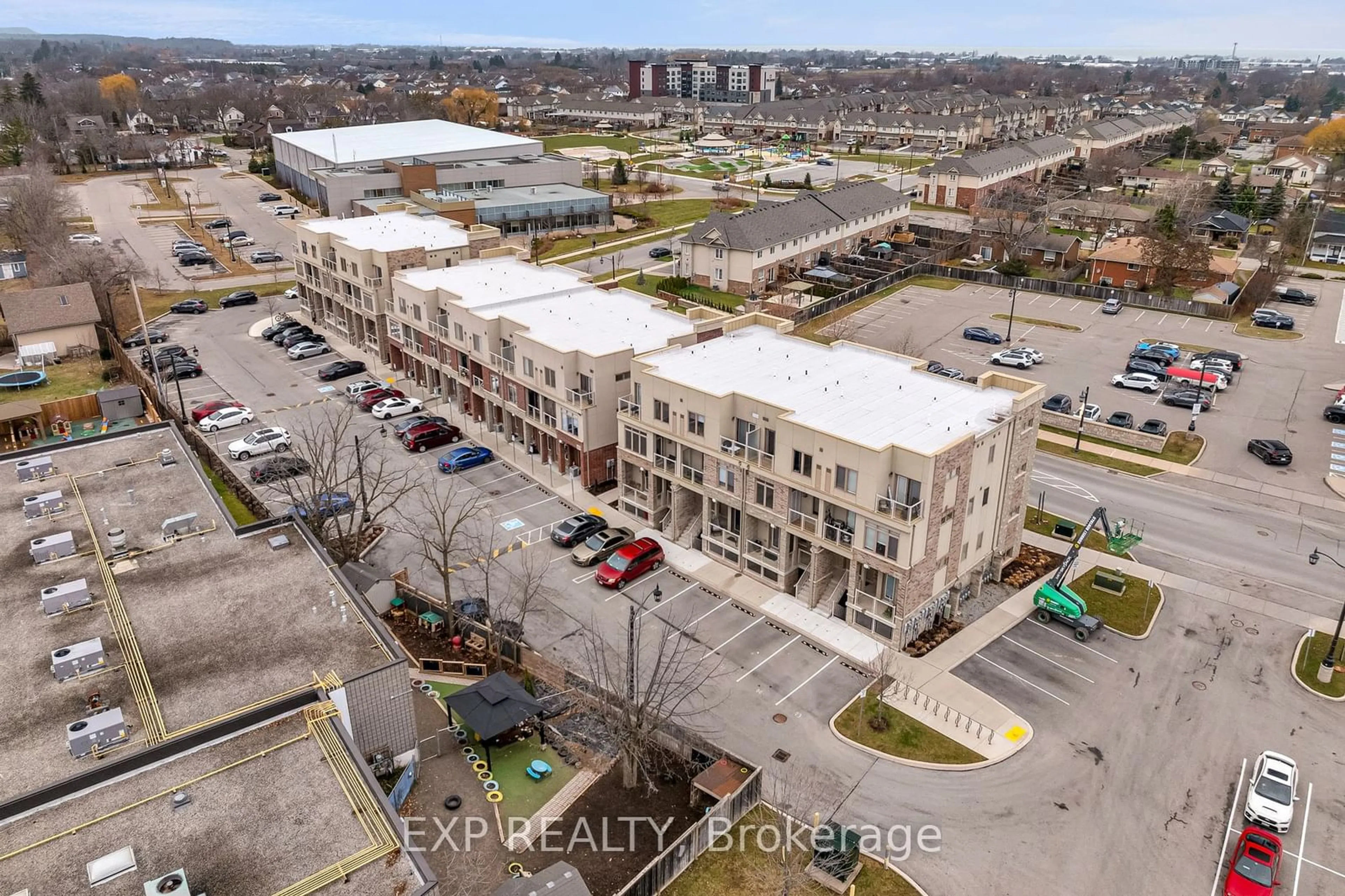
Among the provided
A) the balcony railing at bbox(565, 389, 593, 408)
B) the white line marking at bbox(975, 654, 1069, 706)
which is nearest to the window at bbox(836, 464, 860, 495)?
the white line marking at bbox(975, 654, 1069, 706)

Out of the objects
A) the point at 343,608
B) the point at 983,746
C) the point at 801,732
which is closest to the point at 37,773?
the point at 343,608

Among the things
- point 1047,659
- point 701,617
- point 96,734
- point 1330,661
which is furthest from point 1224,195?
point 96,734

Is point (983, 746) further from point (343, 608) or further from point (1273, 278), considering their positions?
point (1273, 278)

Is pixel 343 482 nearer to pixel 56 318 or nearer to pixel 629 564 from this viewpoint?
pixel 629 564

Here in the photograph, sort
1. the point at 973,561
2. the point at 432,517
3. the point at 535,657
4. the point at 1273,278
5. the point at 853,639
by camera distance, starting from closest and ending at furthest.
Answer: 1. the point at 535,657
2. the point at 853,639
3. the point at 973,561
4. the point at 432,517
5. the point at 1273,278

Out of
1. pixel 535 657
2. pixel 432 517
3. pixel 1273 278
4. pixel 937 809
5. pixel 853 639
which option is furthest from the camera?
pixel 1273 278

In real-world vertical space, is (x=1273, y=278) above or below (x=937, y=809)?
above

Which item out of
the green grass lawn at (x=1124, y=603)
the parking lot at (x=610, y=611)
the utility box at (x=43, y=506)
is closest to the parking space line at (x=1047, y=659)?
the green grass lawn at (x=1124, y=603)
